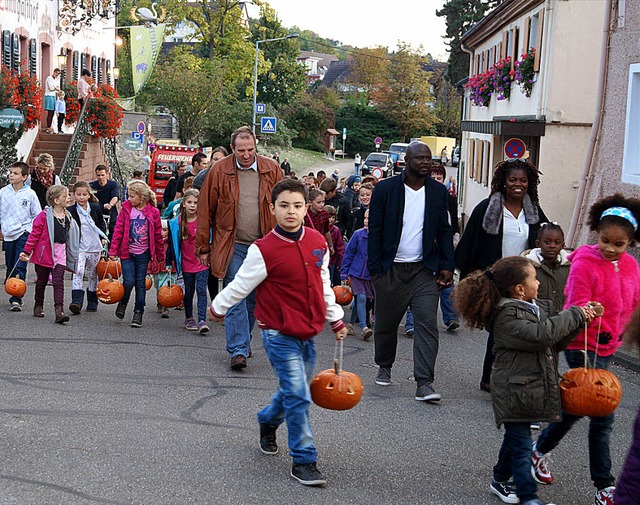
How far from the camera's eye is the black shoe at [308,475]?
17.9 ft

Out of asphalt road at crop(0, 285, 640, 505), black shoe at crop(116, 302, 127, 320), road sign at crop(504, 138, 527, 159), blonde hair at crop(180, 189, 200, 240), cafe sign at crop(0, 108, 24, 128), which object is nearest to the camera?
asphalt road at crop(0, 285, 640, 505)

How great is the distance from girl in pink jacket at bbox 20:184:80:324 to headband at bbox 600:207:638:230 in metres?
6.83

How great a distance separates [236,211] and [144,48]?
85.0 ft

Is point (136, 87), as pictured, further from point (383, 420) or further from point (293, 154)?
point (293, 154)

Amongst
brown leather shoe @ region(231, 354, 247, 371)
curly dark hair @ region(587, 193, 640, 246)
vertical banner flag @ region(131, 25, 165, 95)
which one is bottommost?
brown leather shoe @ region(231, 354, 247, 371)

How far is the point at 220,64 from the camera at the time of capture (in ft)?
185

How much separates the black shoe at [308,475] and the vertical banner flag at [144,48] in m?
28.6

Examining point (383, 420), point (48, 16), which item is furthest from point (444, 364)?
point (48, 16)

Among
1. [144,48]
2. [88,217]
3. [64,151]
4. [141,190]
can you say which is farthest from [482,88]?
[141,190]

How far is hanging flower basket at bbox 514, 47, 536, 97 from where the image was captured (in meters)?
23.8

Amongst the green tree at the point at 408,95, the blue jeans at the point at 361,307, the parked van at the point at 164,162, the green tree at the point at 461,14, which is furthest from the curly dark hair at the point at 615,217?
the green tree at the point at 408,95

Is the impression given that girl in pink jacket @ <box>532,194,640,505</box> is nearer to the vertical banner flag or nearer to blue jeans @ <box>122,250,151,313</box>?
blue jeans @ <box>122,250,151,313</box>

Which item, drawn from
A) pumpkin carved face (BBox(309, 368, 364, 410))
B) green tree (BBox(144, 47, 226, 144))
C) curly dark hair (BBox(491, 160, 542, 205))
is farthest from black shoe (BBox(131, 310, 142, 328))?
green tree (BBox(144, 47, 226, 144))

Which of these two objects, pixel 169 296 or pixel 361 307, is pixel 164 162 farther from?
pixel 361 307
